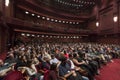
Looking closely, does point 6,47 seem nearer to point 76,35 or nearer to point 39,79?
point 39,79

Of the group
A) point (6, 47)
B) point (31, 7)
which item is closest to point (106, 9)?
point (31, 7)

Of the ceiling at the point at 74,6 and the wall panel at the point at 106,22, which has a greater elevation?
the ceiling at the point at 74,6

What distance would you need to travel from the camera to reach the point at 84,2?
26688 mm

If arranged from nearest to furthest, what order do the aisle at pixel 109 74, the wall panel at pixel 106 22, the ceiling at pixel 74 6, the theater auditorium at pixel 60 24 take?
1. the aisle at pixel 109 74
2. the theater auditorium at pixel 60 24
3. the wall panel at pixel 106 22
4. the ceiling at pixel 74 6

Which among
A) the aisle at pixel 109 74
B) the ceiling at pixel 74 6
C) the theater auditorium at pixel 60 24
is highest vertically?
the ceiling at pixel 74 6

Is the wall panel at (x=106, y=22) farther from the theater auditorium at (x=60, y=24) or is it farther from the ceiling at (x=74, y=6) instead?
the ceiling at (x=74, y=6)

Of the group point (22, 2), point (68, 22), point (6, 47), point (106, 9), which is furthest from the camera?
point (68, 22)

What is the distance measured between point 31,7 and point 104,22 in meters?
10.9

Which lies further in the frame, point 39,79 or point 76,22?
point 76,22

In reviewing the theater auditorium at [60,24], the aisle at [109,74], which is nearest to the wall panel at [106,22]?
the theater auditorium at [60,24]

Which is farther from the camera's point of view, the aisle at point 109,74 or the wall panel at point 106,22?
the wall panel at point 106,22

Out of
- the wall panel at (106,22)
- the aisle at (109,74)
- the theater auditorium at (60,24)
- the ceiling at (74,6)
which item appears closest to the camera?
the aisle at (109,74)

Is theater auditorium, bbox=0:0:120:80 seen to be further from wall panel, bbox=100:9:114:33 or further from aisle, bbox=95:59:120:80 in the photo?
aisle, bbox=95:59:120:80

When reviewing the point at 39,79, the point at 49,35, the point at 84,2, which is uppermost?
the point at 84,2
